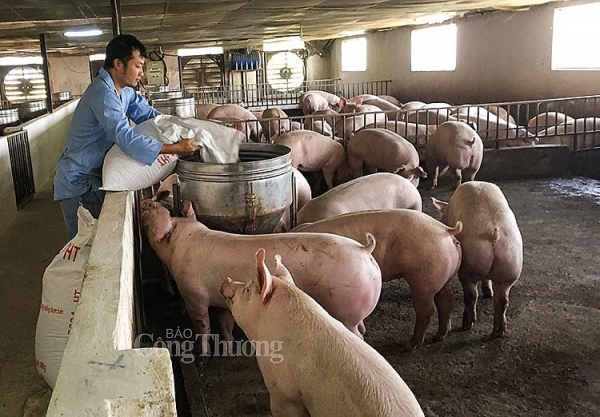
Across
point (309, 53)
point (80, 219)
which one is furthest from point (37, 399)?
point (309, 53)

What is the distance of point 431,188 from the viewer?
291 inches

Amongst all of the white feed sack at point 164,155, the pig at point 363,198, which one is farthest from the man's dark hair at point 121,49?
the pig at point 363,198

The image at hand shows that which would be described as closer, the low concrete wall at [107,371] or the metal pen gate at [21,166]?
the low concrete wall at [107,371]

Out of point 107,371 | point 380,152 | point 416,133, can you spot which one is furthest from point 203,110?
point 107,371

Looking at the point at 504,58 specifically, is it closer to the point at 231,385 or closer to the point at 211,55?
the point at 231,385

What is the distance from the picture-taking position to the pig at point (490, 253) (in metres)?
3.45

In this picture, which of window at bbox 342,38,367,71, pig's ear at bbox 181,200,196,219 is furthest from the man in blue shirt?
window at bbox 342,38,367,71

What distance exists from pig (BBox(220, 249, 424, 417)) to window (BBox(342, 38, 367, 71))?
1738 cm

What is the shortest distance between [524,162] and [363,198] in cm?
419

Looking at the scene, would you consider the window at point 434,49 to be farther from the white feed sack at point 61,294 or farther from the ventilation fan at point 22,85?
the ventilation fan at point 22,85

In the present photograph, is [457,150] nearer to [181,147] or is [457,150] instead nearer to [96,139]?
[181,147]

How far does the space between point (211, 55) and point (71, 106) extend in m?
8.67

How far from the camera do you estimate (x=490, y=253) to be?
3.44 metres

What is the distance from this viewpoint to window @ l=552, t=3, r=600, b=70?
892cm
